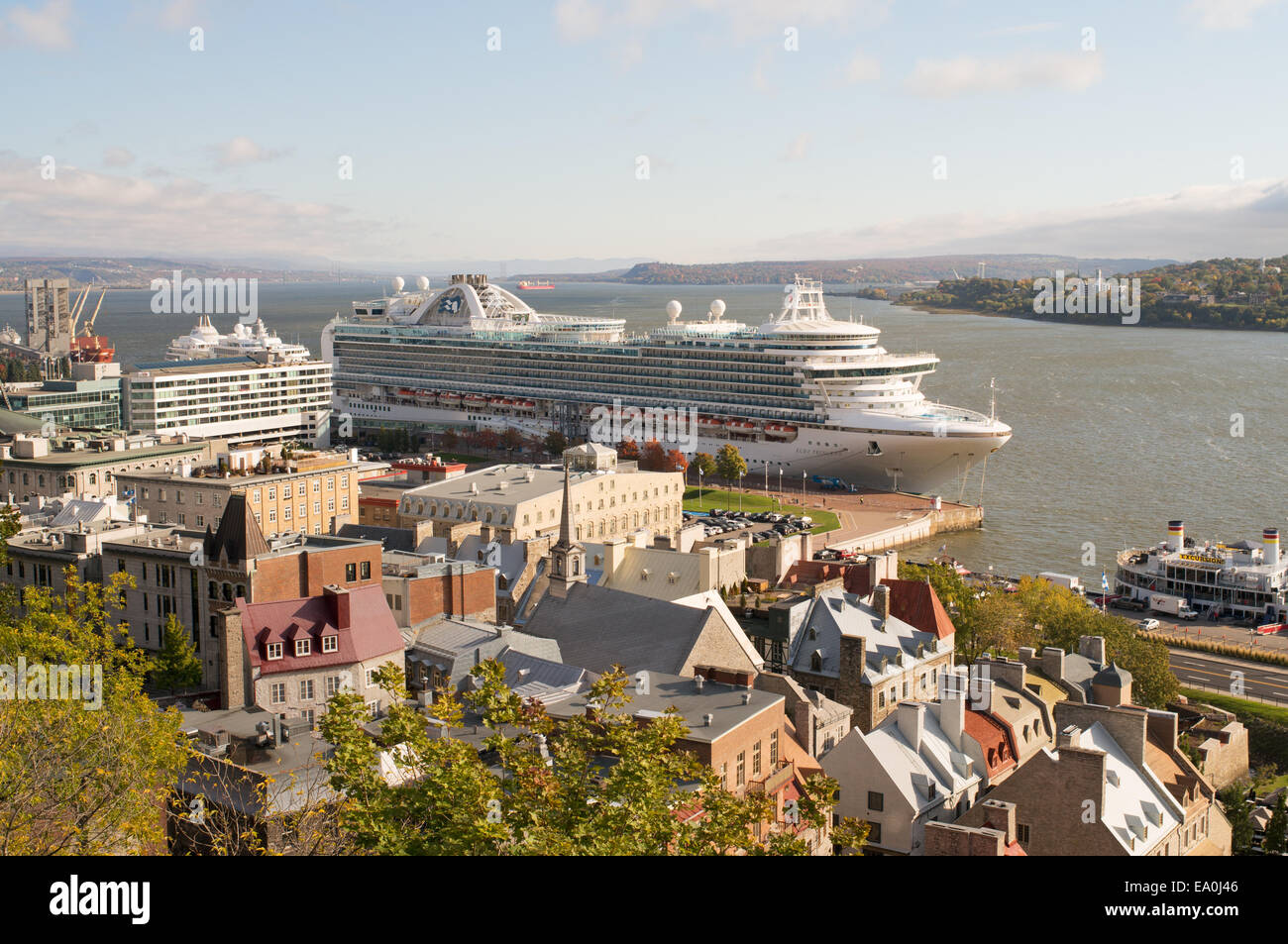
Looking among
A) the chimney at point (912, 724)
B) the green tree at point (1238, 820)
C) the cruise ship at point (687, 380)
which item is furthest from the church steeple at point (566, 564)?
the cruise ship at point (687, 380)

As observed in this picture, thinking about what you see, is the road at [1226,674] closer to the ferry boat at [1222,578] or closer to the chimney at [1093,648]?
the chimney at [1093,648]

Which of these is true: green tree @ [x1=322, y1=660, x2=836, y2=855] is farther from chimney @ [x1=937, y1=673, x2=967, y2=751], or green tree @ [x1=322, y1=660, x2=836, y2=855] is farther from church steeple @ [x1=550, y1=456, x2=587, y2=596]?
church steeple @ [x1=550, y1=456, x2=587, y2=596]

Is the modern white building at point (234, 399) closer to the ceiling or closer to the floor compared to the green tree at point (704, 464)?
closer to the ceiling

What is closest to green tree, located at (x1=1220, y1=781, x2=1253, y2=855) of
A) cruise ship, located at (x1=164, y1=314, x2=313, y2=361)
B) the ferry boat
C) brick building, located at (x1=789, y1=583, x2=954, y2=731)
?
brick building, located at (x1=789, y1=583, x2=954, y2=731)

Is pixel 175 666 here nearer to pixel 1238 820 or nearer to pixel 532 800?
pixel 532 800
